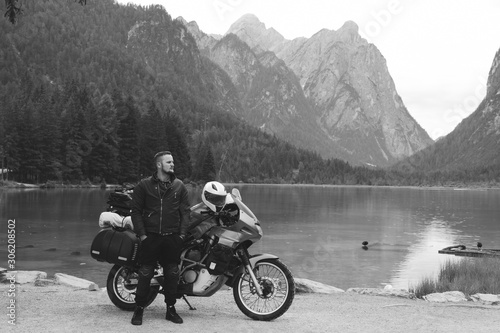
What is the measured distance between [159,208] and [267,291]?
7.72ft

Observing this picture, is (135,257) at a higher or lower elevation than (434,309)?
higher

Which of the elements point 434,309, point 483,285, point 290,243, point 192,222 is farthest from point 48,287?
point 290,243

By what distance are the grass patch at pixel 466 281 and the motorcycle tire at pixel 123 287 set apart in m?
7.39

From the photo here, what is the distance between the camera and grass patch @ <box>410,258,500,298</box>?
15992mm

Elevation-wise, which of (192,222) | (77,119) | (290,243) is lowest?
(290,243)

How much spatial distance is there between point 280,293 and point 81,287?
595 cm

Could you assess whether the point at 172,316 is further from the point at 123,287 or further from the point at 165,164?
the point at 165,164

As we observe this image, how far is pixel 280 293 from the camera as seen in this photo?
1048 centimetres

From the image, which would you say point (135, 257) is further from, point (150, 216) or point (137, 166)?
point (137, 166)

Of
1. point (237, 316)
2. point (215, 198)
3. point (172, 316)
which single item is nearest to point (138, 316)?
point (172, 316)

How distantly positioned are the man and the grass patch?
7299mm

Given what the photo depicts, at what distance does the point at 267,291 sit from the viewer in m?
10.4

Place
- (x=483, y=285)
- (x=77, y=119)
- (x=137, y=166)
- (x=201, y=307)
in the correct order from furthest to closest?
(x=137, y=166) < (x=77, y=119) < (x=483, y=285) < (x=201, y=307)

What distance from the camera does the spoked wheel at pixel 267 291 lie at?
10.3 metres
